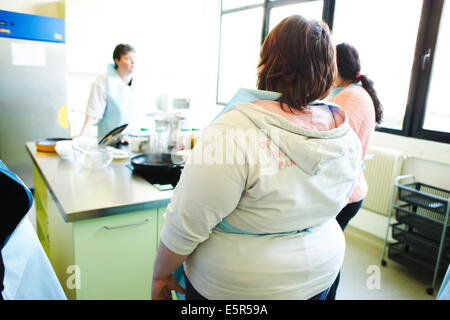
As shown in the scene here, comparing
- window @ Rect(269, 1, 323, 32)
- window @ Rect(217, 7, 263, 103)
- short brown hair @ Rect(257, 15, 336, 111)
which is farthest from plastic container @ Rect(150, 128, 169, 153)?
window @ Rect(217, 7, 263, 103)

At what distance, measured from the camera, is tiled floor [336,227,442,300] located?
220 centimetres

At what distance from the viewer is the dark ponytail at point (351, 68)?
1605 millimetres

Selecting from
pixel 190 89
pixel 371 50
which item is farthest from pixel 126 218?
pixel 190 89

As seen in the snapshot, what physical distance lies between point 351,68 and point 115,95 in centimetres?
173

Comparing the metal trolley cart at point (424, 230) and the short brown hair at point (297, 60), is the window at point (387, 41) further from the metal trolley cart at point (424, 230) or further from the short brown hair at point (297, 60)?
the short brown hair at point (297, 60)

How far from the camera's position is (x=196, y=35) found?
185 inches

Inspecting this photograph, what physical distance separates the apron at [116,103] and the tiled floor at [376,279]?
76.9 inches

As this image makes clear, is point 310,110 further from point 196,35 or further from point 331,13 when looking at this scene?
point 196,35

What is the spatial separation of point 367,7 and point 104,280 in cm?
311

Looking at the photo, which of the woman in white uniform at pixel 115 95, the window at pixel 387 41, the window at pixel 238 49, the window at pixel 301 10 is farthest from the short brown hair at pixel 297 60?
the window at pixel 238 49

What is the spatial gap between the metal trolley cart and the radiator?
0.63 feet

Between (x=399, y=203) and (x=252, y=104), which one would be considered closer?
(x=252, y=104)

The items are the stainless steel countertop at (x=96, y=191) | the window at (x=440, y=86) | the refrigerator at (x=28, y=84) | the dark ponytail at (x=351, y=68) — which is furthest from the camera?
the refrigerator at (x=28, y=84)

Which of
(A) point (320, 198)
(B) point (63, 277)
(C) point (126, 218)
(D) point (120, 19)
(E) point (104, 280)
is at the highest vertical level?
(D) point (120, 19)
